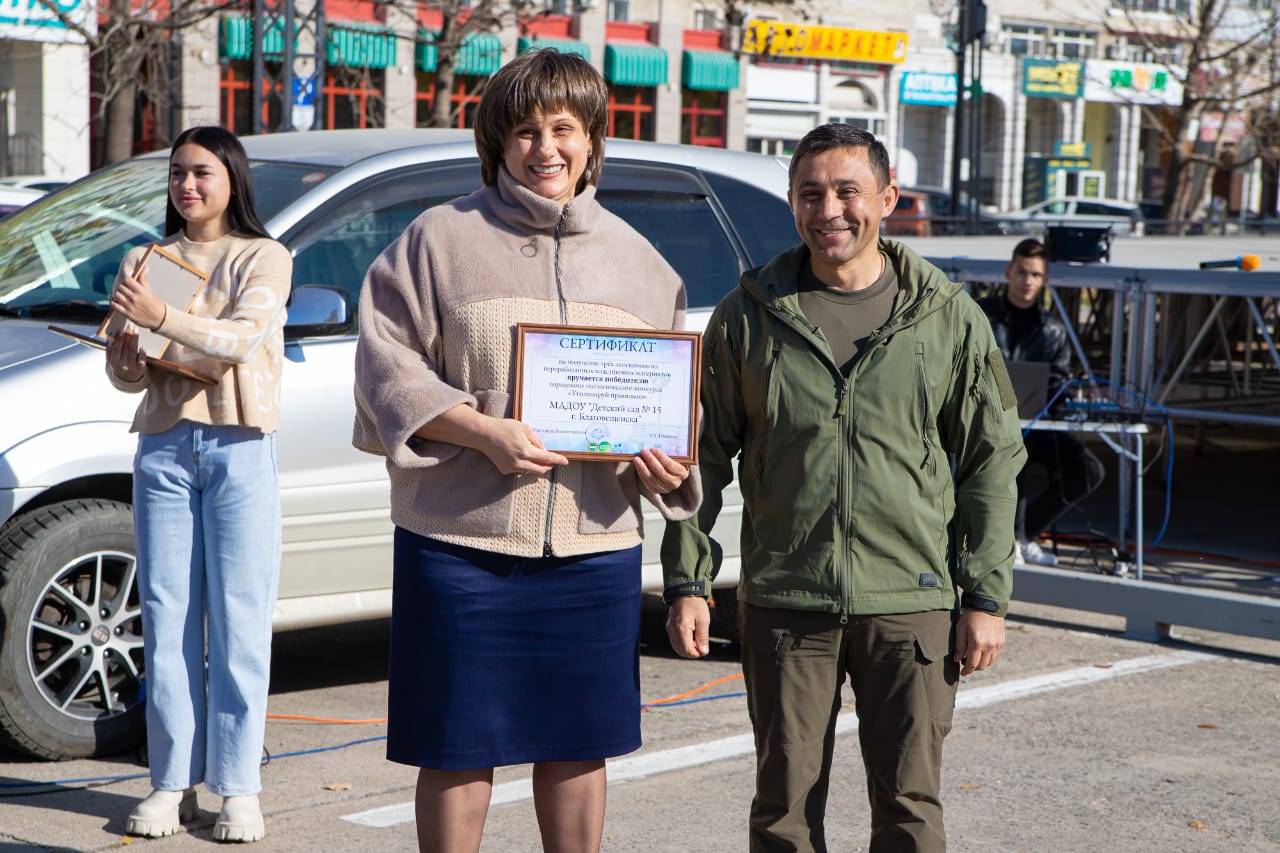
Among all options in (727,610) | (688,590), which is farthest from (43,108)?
(688,590)

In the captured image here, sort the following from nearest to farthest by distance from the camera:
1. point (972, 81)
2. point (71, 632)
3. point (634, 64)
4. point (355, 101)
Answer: point (71, 632) < point (972, 81) < point (355, 101) < point (634, 64)

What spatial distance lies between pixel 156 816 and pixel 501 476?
6.05 feet

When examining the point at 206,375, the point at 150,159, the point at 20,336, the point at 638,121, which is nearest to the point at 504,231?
the point at 206,375

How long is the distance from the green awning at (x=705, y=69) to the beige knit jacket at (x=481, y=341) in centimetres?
3837

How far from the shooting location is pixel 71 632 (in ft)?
16.7

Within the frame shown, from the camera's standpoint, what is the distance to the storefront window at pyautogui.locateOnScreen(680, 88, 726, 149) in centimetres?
4172

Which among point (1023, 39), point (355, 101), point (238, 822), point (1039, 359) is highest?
point (1023, 39)

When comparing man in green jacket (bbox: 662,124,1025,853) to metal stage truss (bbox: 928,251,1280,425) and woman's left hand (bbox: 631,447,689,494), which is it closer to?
woman's left hand (bbox: 631,447,689,494)

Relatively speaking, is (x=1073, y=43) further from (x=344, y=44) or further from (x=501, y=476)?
(x=501, y=476)

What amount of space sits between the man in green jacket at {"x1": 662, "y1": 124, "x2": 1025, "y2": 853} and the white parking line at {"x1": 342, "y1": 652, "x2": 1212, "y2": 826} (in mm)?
1259

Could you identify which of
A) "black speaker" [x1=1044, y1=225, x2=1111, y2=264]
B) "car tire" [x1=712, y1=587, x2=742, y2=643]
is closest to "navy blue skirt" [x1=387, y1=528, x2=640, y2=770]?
"car tire" [x1=712, y1=587, x2=742, y2=643]

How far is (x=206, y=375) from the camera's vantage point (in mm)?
4352

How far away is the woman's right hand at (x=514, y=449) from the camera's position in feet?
10.4

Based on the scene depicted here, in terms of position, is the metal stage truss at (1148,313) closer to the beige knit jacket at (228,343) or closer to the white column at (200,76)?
the beige knit jacket at (228,343)
